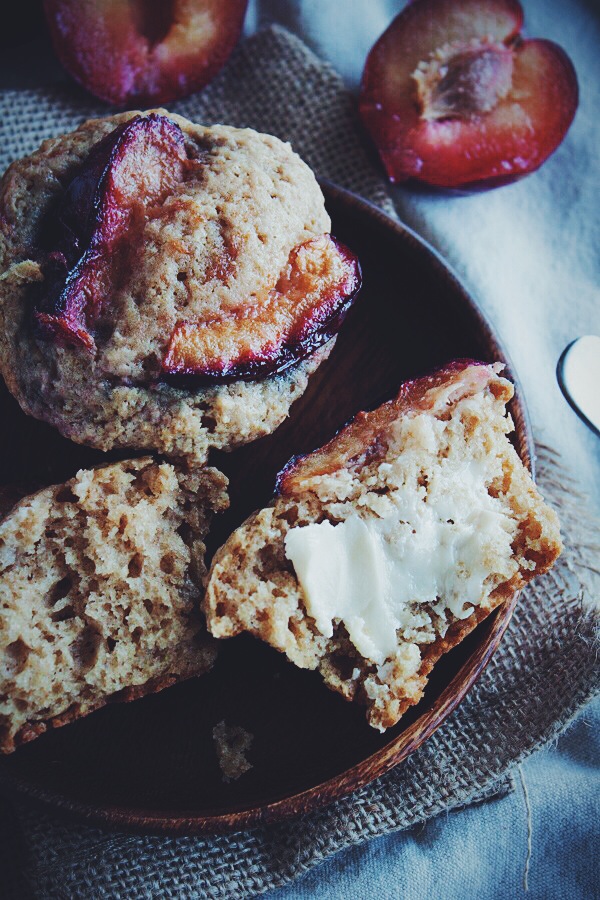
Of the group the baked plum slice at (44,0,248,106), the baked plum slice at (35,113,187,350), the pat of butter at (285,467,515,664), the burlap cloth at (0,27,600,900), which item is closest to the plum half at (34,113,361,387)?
the baked plum slice at (35,113,187,350)

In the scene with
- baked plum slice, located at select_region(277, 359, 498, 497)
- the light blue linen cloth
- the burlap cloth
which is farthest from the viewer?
the light blue linen cloth

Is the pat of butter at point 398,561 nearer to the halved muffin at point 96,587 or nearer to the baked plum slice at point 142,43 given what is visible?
the halved muffin at point 96,587

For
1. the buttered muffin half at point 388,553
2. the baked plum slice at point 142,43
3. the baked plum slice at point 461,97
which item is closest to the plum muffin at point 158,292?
the buttered muffin half at point 388,553

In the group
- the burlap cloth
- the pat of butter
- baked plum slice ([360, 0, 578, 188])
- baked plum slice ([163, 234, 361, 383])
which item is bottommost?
the burlap cloth

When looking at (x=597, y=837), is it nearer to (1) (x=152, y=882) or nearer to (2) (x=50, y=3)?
(1) (x=152, y=882)

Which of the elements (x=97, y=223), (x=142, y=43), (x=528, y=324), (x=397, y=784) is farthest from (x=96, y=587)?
(x=142, y=43)

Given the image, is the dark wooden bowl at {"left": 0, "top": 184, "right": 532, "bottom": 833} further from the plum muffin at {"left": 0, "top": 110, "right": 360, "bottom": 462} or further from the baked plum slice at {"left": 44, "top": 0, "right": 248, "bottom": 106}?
the baked plum slice at {"left": 44, "top": 0, "right": 248, "bottom": 106}

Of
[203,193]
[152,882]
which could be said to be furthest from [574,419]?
[152,882]
